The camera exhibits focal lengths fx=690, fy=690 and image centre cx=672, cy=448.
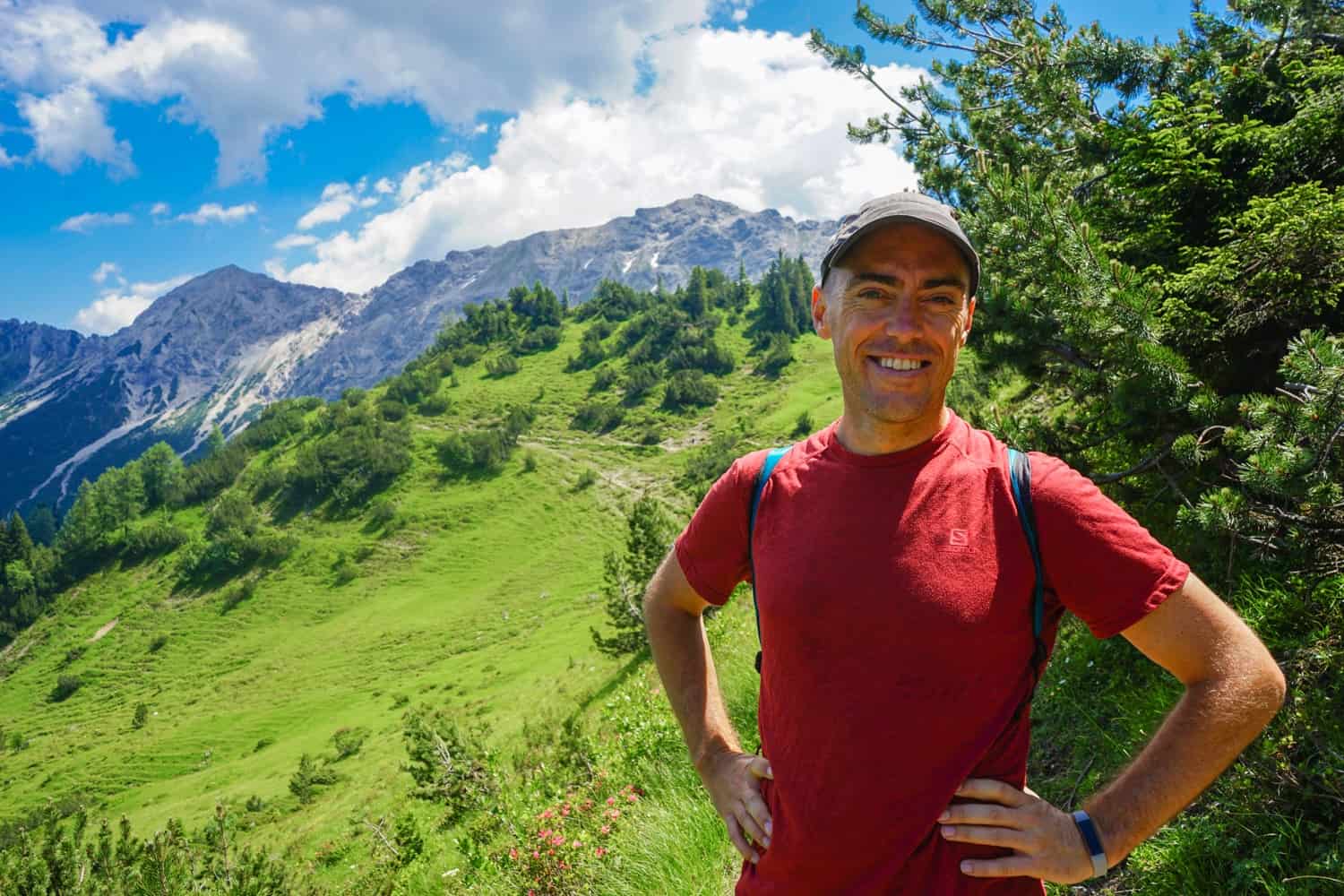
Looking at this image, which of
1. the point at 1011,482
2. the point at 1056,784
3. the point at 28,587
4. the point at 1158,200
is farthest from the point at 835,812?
the point at 28,587

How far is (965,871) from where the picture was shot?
1674 millimetres

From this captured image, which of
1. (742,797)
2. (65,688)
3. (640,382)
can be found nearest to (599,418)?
(640,382)

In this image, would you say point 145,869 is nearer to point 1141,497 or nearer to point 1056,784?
point 1056,784

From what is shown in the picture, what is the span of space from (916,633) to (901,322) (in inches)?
33.4

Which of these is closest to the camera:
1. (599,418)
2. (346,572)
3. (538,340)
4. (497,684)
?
(497,684)

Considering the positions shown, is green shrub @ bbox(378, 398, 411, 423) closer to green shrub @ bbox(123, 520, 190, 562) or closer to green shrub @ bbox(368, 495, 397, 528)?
green shrub @ bbox(368, 495, 397, 528)

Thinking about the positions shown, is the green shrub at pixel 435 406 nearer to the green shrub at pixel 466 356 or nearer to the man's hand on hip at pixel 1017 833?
the green shrub at pixel 466 356

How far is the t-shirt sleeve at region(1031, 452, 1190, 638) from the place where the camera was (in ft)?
5.09

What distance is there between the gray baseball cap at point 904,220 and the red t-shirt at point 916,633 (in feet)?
1.82

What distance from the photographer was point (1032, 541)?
168 cm

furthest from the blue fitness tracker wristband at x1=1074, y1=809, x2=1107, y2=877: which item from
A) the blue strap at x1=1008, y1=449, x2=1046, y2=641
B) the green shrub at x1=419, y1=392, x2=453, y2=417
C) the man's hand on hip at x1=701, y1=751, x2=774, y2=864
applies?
the green shrub at x1=419, y1=392, x2=453, y2=417

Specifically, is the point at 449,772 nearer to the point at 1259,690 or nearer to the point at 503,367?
the point at 1259,690

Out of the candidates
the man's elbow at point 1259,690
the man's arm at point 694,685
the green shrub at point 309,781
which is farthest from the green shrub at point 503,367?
the man's elbow at point 1259,690

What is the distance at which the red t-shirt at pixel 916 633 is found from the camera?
163 centimetres
